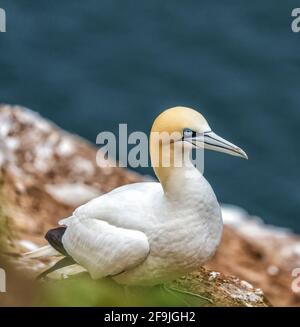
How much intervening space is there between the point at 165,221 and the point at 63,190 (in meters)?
4.69

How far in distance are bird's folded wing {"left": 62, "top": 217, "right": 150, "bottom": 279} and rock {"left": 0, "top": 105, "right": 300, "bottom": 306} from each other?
2.38 metres

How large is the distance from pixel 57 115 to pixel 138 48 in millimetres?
2531

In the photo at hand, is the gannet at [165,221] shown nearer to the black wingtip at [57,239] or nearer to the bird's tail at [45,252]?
the black wingtip at [57,239]

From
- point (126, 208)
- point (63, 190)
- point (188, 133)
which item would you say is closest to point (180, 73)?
→ point (63, 190)

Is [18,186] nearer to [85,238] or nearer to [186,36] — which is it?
[85,238]

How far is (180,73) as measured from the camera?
21.1 metres

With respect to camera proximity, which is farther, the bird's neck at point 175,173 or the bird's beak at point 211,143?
the bird's neck at point 175,173

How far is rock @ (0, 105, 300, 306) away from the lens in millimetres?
11008

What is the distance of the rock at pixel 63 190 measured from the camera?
36.1 ft

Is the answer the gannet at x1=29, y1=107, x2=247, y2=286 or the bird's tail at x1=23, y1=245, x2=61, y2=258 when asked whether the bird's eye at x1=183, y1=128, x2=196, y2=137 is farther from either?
the bird's tail at x1=23, y1=245, x2=61, y2=258

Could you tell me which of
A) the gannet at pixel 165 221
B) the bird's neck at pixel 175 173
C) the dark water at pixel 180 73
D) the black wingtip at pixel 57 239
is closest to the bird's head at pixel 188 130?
the gannet at pixel 165 221

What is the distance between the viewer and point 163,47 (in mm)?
21578

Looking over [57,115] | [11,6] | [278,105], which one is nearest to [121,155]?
[57,115]

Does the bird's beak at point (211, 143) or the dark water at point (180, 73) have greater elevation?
the dark water at point (180, 73)
